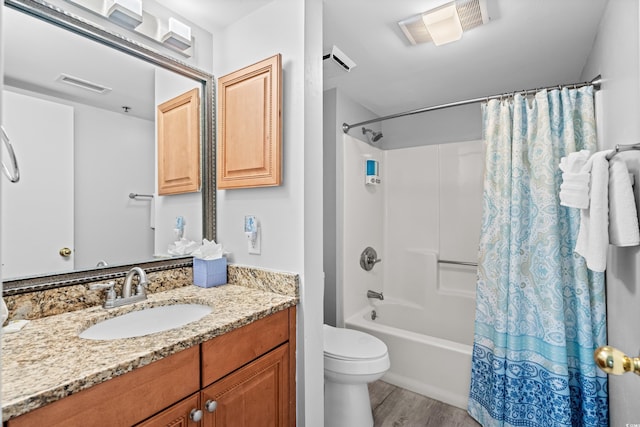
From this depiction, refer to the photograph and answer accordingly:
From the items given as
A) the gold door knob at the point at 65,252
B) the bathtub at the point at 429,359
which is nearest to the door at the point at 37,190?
the gold door knob at the point at 65,252

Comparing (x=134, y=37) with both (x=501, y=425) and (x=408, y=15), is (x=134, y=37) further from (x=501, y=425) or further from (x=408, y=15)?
(x=501, y=425)

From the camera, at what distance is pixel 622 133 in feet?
4.33

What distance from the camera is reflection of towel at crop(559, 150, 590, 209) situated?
1.29 m

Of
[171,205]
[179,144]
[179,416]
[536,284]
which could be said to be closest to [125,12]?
[179,144]

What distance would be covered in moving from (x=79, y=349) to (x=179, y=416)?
0.35 metres

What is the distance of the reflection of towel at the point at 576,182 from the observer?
1285 millimetres

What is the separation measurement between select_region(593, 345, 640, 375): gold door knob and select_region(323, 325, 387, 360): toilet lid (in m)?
1.16

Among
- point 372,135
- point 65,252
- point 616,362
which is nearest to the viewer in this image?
point 616,362

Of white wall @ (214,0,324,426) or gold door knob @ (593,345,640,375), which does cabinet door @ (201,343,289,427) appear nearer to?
white wall @ (214,0,324,426)

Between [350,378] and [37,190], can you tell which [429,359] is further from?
[37,190]

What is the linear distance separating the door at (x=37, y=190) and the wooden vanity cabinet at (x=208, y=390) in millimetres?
665

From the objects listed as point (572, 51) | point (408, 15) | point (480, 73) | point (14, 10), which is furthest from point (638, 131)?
point (14, 10)

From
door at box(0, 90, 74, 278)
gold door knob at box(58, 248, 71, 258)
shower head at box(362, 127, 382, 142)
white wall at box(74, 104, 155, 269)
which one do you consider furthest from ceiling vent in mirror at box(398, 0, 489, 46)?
gold door knob at box(58, 248, 71, 258)

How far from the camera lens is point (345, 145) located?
262 cm
